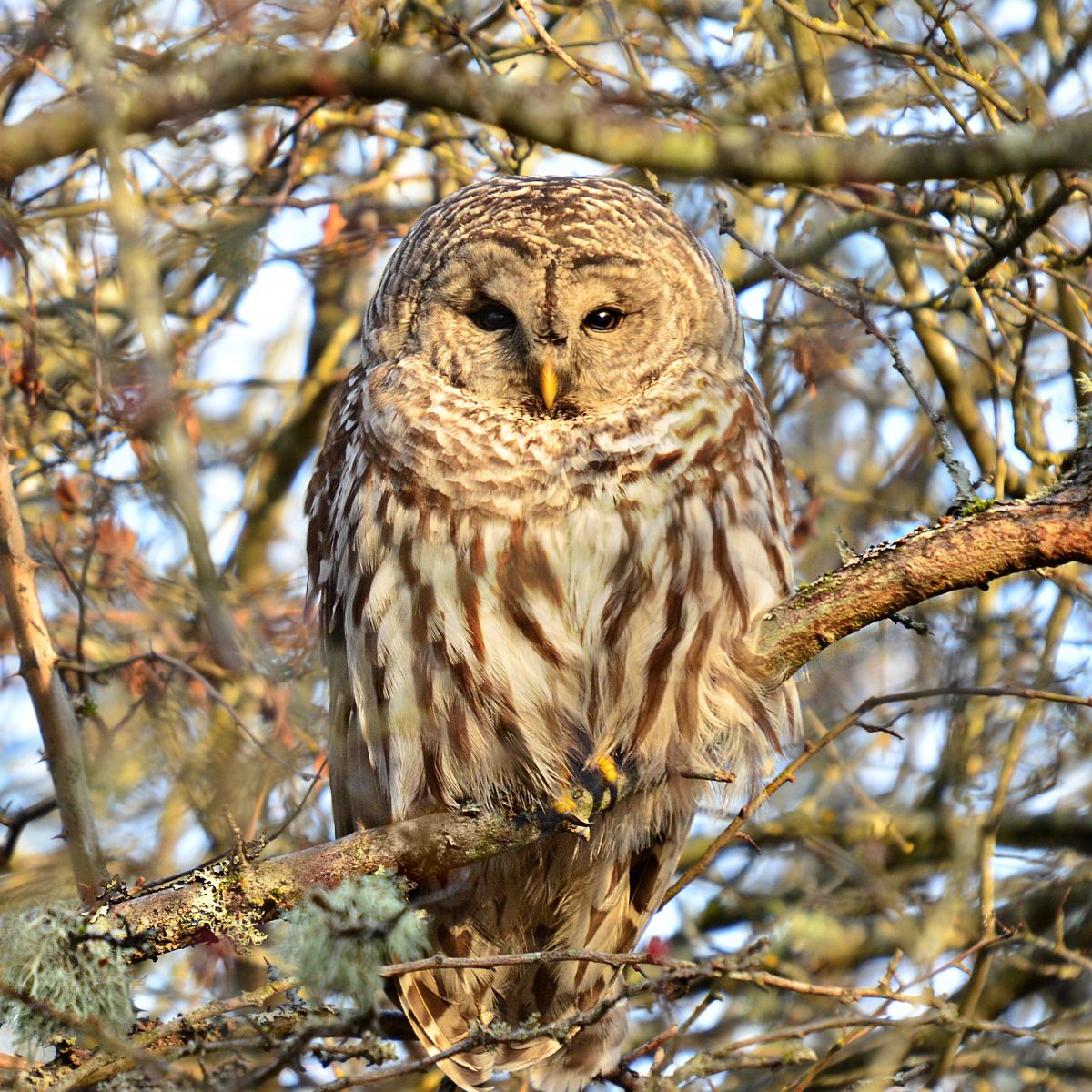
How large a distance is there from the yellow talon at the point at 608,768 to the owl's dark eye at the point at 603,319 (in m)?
1.34

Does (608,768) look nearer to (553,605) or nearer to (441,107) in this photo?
(553,605)

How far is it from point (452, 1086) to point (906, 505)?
3141 millimetres

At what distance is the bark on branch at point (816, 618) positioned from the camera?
3143mm

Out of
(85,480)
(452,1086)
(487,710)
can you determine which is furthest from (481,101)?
(452,1086)

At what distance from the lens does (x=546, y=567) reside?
4.06 m

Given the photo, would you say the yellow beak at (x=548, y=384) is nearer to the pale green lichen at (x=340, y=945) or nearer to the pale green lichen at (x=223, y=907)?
the pale green lichen at (x=223, y=907)

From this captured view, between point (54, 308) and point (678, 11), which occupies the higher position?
point (678, 11)

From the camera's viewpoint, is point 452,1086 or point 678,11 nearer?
point 452,1086

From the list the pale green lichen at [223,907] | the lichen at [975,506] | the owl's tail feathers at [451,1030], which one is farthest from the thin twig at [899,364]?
the owl's tail feathers at [451,1030]

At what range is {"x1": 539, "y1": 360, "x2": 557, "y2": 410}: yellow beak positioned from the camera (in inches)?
168

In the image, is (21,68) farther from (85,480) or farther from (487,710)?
(487,710)

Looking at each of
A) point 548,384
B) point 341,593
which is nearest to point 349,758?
point 341,593

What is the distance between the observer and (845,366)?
19.0 feet


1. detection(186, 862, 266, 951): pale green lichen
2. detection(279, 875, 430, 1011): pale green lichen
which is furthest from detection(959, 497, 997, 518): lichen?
detection(186, 862, 266, 951): pale green lichen
